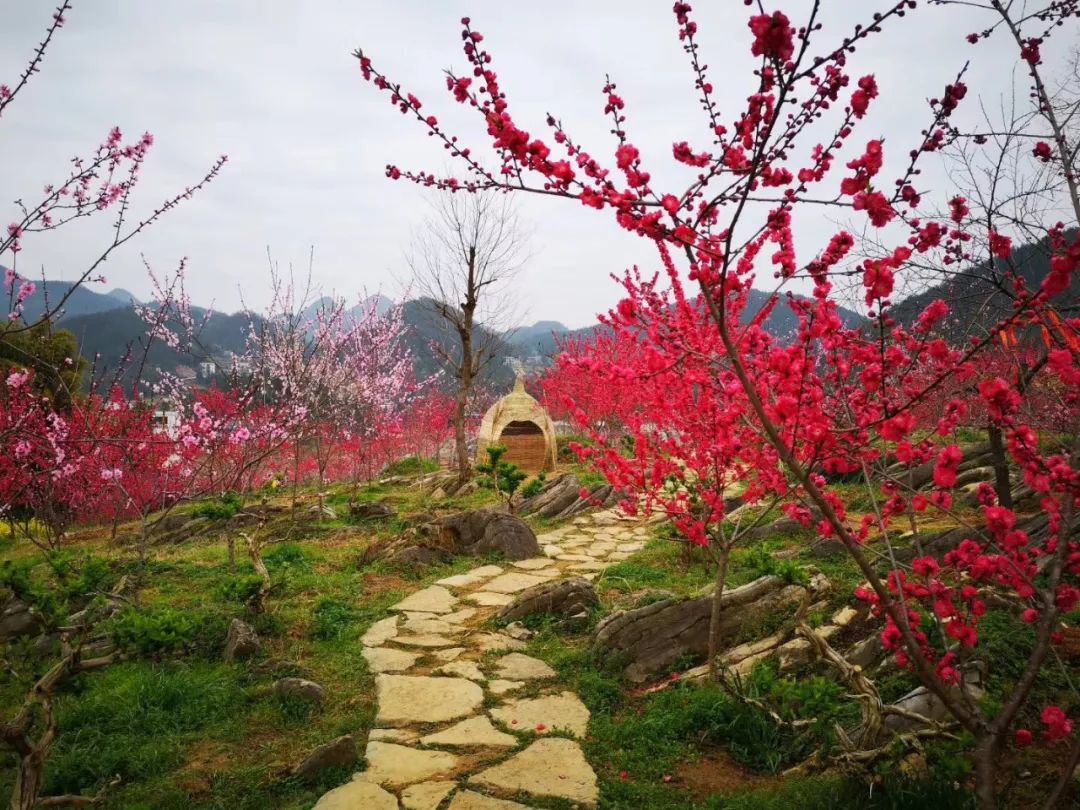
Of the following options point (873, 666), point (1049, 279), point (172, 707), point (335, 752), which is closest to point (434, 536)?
point (172, 707)

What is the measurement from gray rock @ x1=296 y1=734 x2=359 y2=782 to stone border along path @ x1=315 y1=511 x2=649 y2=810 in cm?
12

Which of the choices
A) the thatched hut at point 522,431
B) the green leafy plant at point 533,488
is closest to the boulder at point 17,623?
the green leafy plant at point 533,488

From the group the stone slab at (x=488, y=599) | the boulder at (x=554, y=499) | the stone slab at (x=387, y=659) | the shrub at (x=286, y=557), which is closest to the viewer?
the stone slab at (x=387, y=659)

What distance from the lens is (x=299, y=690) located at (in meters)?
3.80

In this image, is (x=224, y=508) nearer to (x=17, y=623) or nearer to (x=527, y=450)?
(x=17, y=623)

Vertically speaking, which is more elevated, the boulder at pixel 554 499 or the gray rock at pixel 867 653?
the gray rock at pixel 867 653

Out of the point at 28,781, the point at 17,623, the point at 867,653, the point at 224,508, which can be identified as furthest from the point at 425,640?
the point at 17,623

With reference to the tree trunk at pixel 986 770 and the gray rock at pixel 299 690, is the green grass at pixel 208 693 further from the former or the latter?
the tree trunk at pixel 986 770

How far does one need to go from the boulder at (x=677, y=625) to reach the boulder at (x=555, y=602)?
2.67ft

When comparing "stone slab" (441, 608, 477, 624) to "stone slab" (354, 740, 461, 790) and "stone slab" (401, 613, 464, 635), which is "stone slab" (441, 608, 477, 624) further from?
"stone slab" (354, 740, 461, 790)

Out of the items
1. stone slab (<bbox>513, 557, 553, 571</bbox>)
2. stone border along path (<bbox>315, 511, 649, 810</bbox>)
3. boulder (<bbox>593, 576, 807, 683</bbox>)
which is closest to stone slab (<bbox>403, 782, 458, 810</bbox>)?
stone border along path (<bbox>315, 511, 649, 810</bbox>)

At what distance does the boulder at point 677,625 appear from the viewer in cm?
428

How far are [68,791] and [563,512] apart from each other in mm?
7475

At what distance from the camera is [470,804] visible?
111 inches
